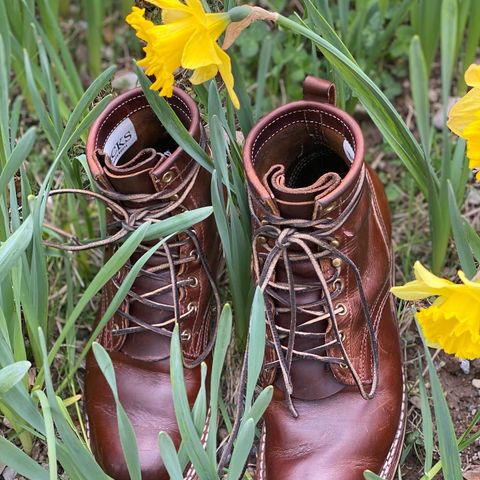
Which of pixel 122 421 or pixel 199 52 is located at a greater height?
pixel 199 52

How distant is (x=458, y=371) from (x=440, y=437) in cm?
44

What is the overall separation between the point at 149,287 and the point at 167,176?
22 centimetres

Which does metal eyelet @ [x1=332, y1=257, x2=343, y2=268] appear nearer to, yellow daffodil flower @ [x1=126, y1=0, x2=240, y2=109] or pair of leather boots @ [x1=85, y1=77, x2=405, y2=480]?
pair of leather boots @ [x1=85, y1=77, x2=405, y2=480]

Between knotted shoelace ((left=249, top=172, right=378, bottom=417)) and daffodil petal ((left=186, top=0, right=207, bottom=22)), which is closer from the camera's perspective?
daffodil petal ((left=186, top=0, right=207, bottom=22))

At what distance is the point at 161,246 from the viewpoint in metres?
1.38

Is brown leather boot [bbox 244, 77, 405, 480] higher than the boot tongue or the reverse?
the reverse

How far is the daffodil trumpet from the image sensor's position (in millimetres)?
1133

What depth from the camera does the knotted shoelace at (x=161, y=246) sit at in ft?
4.39

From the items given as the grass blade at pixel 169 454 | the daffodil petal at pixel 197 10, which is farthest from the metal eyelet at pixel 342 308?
the daffodil petal at pixel 197 10

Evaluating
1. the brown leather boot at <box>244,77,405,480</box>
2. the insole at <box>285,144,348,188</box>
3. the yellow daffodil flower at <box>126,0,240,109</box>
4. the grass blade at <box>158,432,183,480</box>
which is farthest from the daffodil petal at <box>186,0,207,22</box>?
the grass blade at <box>158,432,183,480</box>

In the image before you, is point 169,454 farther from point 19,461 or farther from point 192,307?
point 192,307

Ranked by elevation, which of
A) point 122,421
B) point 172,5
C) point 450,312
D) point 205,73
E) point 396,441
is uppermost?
point 172,5

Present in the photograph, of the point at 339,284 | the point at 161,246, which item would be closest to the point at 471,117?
the point at 339,284

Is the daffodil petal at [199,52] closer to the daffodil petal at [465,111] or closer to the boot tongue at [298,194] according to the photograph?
the boot tongue at [298,194]
